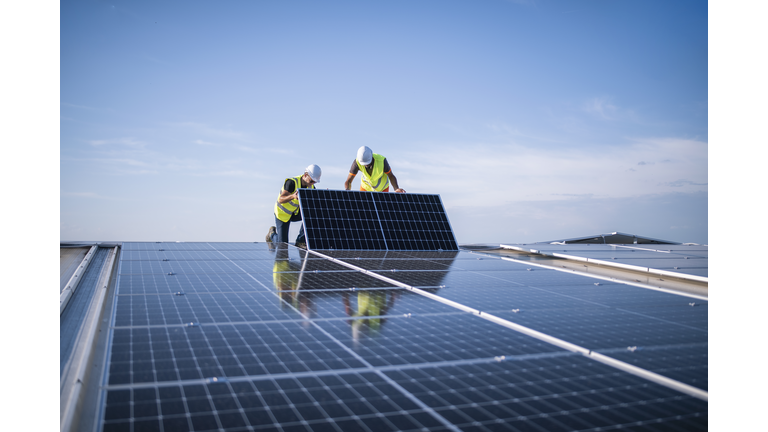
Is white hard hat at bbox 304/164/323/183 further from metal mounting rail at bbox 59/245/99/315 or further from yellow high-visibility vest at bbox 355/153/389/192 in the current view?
metal mounting rail at bbox 59/245/99/315

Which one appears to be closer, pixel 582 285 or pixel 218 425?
pixel 218 425

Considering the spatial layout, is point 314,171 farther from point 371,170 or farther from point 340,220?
point 340,220

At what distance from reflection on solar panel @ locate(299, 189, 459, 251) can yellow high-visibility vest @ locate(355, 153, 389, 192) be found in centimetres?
163

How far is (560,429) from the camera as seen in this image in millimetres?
2178

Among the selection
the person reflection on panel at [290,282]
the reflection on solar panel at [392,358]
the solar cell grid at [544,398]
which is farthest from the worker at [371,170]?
the solar cell grid at [544,398]

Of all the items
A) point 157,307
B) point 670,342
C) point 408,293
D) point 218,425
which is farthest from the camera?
point 408,293

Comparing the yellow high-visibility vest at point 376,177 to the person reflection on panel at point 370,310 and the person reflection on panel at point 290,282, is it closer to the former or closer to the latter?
the person reflection on panel at point 290,282

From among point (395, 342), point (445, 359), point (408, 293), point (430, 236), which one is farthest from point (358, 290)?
point (430, 236)

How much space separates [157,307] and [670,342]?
3698 millimetres

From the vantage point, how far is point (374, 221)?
9797 mm

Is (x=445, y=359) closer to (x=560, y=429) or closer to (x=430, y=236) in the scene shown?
(x=560, y=429)

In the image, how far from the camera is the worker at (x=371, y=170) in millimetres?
11914

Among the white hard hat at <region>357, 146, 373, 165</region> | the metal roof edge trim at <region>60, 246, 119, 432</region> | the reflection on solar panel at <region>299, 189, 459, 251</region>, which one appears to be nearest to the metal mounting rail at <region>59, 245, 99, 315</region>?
the metal roof edge trim at <region>60, 246, 119, 432</region>

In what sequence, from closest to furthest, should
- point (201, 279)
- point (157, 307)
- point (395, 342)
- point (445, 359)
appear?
1. point (445, 359)
2. point (395, 342)
3. point (157, 307)
4. point (201, 279)
